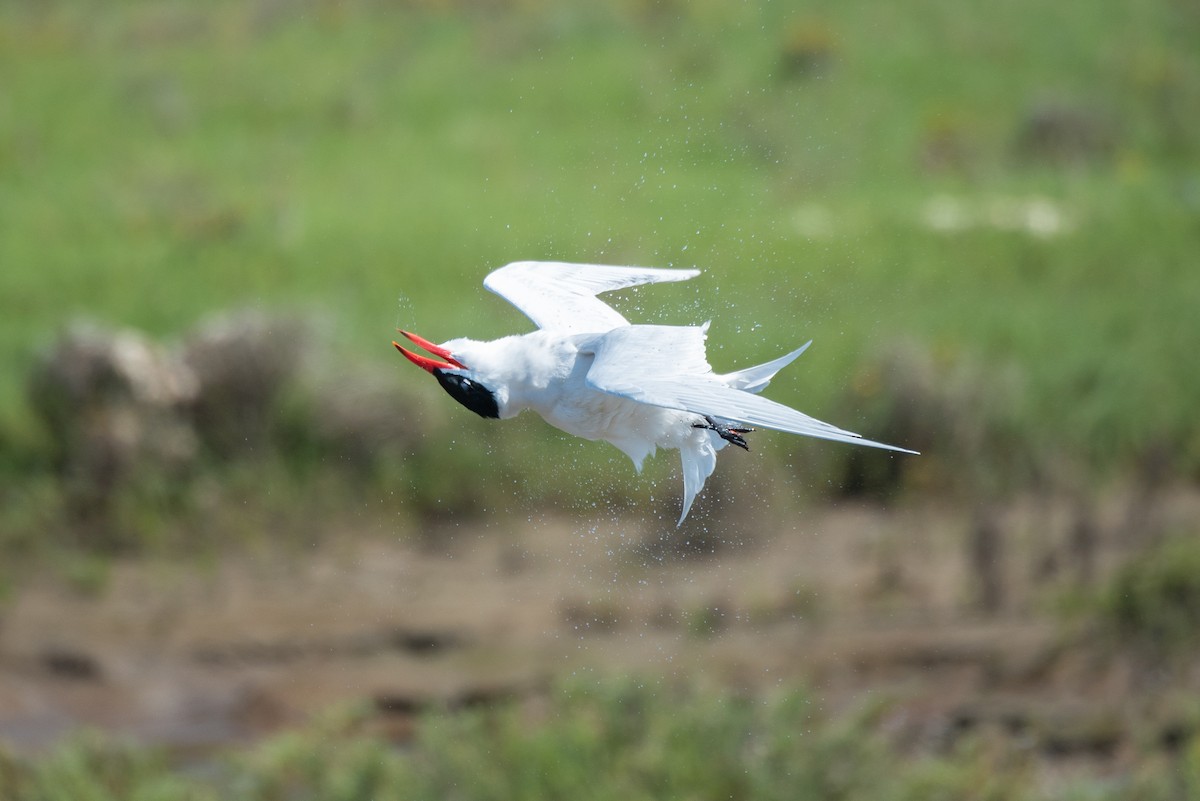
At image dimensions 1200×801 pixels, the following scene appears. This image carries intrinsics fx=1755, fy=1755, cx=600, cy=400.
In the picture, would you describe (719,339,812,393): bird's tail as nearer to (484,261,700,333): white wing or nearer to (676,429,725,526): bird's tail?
(676,429,725,526): bird's tail

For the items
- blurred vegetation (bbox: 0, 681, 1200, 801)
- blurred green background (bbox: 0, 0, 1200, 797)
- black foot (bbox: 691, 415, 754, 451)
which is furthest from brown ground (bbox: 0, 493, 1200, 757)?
black foot (bbox: 691, 415, 754, 451)

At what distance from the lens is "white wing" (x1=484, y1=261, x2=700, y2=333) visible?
8.21ft

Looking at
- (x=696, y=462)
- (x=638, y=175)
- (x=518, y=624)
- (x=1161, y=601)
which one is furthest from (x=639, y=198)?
(x=696, y=462)

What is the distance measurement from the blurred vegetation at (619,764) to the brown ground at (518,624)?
2009 mm

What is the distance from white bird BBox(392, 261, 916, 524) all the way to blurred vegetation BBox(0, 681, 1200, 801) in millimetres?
3193

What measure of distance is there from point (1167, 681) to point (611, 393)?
6154 mm

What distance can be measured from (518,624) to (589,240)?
1977 millimetres

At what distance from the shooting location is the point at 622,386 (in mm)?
2137

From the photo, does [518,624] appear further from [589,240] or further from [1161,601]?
[1161,601]

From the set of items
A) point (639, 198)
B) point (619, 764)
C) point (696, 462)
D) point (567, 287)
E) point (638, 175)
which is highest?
point (638, 175)

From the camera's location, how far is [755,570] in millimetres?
8812

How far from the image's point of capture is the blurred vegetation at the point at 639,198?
862 cm

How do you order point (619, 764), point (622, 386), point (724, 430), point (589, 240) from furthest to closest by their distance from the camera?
point (589, 240) < point (619, 764) < point (724, 430) < point (622, 386)

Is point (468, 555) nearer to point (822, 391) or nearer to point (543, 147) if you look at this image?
point (822, 391)
